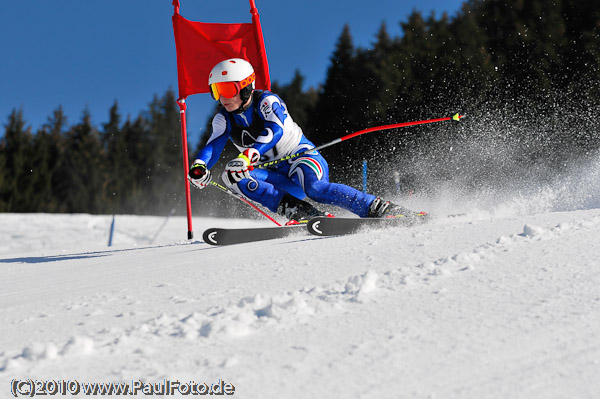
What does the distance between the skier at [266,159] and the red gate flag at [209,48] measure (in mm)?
1493

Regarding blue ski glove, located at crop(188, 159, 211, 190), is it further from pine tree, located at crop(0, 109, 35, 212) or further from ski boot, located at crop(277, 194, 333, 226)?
pine tree, located at crop(0, 109, 35, 212)

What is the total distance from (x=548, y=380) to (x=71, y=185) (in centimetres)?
3265

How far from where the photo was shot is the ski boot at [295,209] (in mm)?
5336

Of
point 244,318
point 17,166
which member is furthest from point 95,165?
point 244,318

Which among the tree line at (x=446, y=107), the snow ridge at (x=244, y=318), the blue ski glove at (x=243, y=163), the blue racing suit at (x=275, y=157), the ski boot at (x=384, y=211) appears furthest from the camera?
the tree line at (x=446, y=107)

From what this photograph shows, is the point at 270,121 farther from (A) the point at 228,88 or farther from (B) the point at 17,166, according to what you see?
(B) the point at 17,166

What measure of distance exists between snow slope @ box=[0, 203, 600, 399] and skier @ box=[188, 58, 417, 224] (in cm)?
142

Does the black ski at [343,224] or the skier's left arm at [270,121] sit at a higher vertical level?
the skier's left arm at [270,121]

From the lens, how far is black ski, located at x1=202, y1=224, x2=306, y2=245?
4.68m

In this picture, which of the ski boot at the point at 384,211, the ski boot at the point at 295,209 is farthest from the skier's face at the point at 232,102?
the ski boot at the point at 384,211

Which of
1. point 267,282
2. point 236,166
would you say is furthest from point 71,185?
point 267,282

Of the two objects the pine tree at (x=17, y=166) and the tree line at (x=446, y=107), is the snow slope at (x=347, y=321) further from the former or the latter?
the pine tree at (x=17, y=166)

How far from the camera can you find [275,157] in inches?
207

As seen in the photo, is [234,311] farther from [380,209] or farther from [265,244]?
[380,209]
